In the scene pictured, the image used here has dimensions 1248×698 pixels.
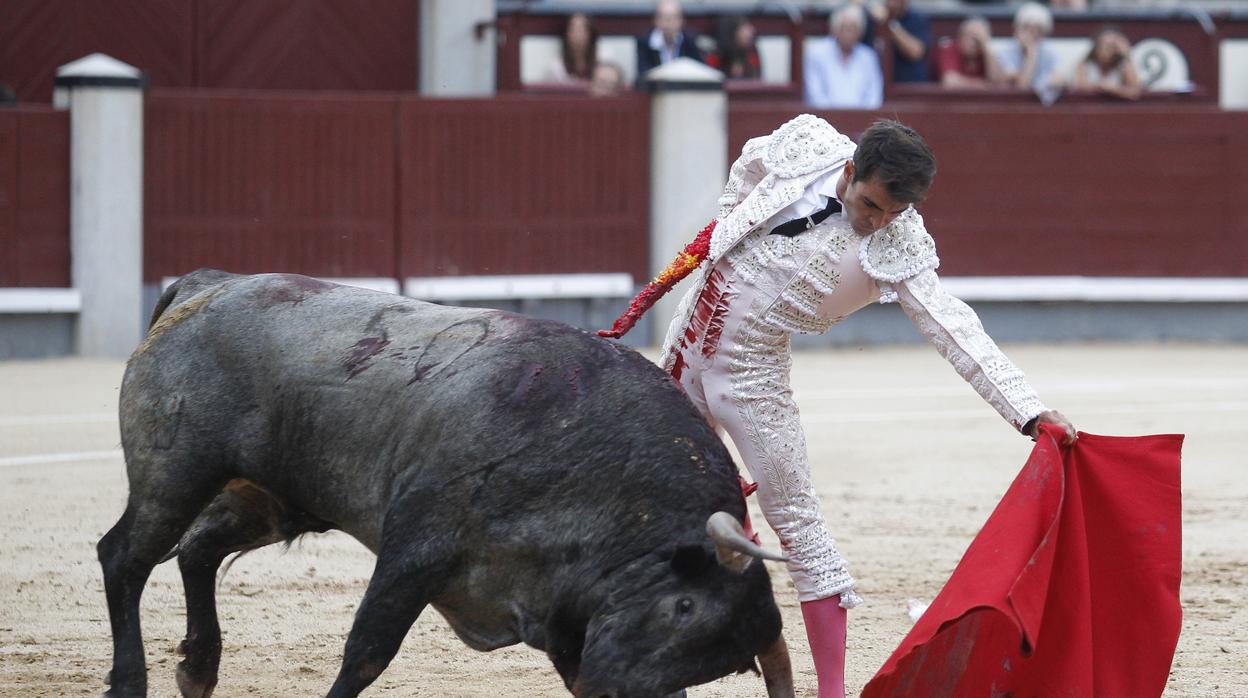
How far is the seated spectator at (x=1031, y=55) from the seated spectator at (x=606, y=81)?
2.24 metres

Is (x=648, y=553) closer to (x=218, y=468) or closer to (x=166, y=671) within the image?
(x=218, y=468)

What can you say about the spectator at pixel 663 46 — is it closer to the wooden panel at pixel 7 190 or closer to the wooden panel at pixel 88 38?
the wooden panel at pixel 88 38

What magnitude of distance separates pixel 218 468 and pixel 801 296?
3.24 ft

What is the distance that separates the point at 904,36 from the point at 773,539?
19.1ft

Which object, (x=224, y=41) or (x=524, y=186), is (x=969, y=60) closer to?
(x=524, y=186)

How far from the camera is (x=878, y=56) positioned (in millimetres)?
9984

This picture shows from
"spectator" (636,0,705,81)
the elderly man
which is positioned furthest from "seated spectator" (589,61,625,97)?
the elderly man

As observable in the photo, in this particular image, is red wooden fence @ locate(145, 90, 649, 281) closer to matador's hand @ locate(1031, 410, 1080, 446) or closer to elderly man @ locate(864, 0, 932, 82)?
elderly man @ locate(864, 0, 932, 82)

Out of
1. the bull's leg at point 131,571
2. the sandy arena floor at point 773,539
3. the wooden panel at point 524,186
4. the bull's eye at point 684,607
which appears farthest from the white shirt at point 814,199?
the wooden panel at point 524,186

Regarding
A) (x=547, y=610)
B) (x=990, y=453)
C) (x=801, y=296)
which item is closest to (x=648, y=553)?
(x=547, y=610)

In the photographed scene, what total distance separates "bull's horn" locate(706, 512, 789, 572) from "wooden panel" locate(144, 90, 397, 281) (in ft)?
21.6

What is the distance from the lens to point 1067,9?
10711 mm

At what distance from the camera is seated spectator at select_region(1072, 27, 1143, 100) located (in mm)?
10258

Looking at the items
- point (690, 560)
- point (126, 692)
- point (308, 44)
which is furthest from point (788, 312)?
point (308, 44)
